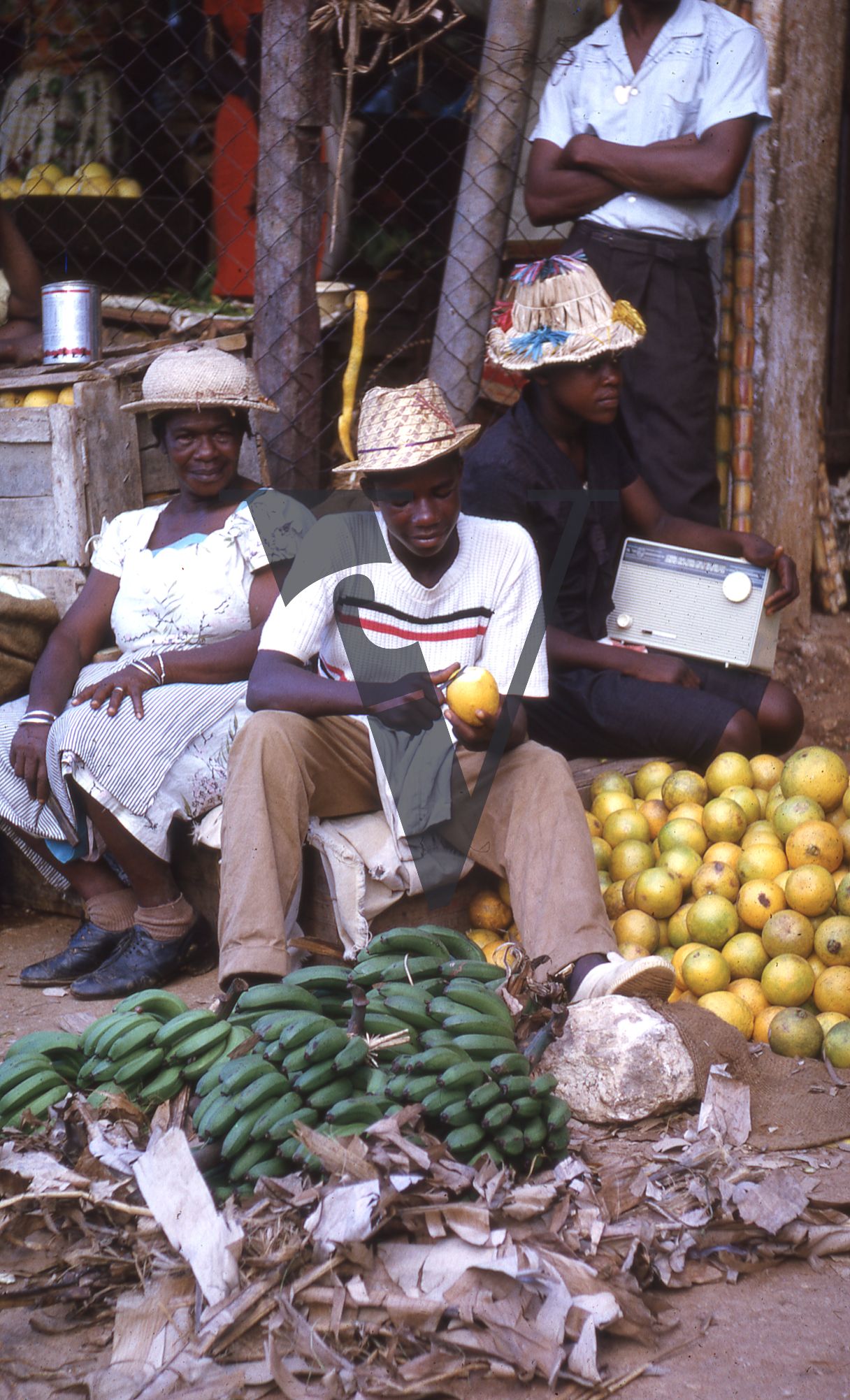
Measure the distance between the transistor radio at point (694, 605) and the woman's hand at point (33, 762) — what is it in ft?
6.03

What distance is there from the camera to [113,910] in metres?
3.92

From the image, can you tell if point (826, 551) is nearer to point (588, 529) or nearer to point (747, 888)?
point (588, 529)

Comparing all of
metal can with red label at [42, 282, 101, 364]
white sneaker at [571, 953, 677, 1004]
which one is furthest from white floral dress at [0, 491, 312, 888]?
white sneaker at [571, 953, 677, 1004]

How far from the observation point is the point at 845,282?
5832 millimetres

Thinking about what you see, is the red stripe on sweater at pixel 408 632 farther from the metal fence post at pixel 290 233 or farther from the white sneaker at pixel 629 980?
the metal fence post at pixel 290 233

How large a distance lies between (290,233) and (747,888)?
267cm

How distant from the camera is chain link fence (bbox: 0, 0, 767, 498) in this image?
4488 millimetres

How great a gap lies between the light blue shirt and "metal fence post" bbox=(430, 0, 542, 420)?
5.4 inches

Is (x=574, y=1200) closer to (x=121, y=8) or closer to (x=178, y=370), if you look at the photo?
(x=178, y=370)

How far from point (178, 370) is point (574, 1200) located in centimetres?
266

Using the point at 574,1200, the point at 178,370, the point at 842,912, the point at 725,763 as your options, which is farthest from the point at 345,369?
the point at 574,1200

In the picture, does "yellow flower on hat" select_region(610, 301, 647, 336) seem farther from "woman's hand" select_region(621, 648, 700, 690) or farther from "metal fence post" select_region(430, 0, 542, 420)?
"woman's hand" select_region(621, 648, 700, 690)

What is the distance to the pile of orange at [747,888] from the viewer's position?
314cm

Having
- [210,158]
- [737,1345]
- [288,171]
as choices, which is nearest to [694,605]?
[288,171]
